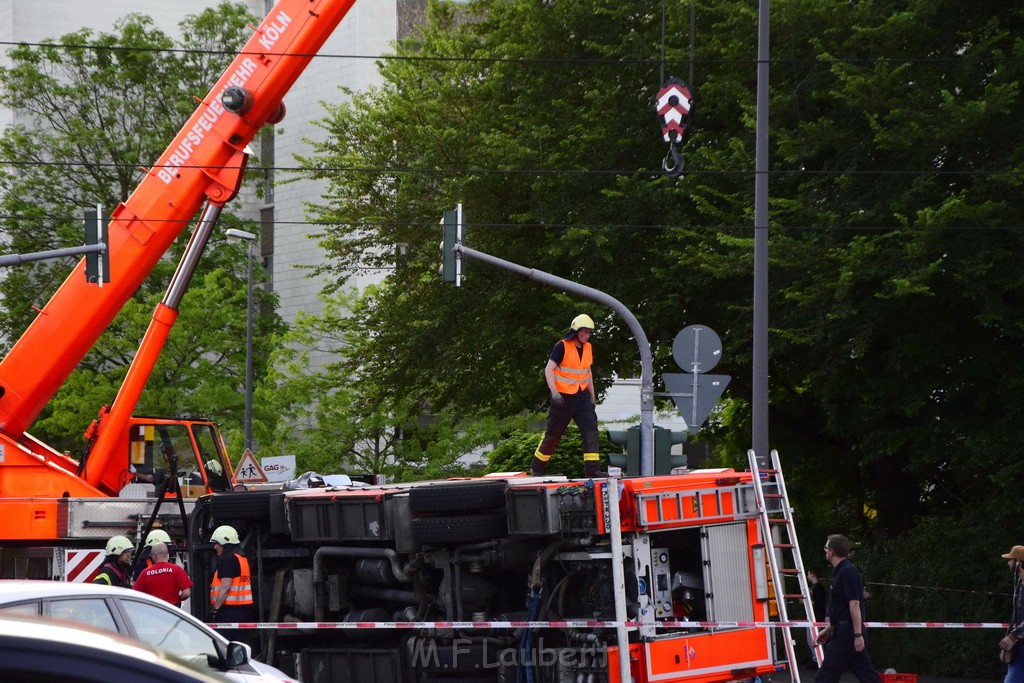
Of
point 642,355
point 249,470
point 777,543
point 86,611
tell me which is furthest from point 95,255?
point 86,611

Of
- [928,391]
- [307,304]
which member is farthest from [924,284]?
[307,304]

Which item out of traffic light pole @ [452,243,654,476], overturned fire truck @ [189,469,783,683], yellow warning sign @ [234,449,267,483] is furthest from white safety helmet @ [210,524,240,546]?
yellow warning sign @ [234,449,267,483]

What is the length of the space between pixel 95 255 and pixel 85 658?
1410 cm

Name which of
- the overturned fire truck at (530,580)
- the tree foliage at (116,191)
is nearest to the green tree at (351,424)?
the tree foliage at (116,191)

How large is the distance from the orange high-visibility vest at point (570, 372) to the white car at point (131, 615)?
4837 millimetres

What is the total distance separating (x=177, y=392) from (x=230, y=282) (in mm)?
3981

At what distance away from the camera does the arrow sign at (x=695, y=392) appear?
51.3ft

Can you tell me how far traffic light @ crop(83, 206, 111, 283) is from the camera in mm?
15914

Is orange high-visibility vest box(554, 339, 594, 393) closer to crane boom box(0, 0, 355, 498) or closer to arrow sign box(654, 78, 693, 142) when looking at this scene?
arrow sign box(654, 78, 693, 142)

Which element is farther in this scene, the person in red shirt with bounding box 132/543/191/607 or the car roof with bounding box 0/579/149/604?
the person in red shirt with bounding box 132/543/191/607

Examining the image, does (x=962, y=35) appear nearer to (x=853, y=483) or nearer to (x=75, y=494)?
(x=853, y=483)

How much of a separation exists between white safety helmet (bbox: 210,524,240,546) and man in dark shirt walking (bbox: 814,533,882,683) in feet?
15.2

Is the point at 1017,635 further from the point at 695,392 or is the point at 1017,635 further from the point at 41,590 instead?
the point at 41,590

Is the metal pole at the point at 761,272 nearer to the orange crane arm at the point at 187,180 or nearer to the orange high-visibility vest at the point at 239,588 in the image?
the orange crane arm at the point at 187,180
